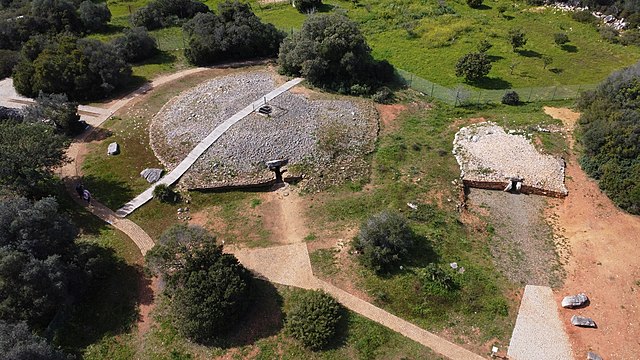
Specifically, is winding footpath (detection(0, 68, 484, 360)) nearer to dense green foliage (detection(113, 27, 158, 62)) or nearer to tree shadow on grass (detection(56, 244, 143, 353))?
tree shadow on grass (detection(56, 244, 143, 353))

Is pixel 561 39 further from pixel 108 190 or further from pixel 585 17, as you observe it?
pixel 108 190

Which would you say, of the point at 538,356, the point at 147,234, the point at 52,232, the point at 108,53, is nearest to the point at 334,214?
the point at 147,234

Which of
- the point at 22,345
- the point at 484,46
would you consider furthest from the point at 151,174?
the point at 484,46

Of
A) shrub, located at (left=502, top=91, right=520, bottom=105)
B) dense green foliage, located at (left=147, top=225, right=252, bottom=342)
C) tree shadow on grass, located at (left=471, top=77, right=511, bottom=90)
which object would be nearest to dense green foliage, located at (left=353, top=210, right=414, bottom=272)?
dense green foliage, located at (left=147, top=225, right=252, bottom=342)

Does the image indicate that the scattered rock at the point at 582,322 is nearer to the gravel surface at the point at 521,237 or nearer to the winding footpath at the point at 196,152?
the gravel surface at the point at 521,237

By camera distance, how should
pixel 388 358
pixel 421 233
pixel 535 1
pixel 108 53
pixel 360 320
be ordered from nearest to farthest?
pixel 388 358 → pixel 360 320 → pixel 421 233 → pixel 108 53 → pixel 535 1

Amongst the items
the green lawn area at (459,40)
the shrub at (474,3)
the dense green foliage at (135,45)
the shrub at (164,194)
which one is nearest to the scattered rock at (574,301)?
the shrub at (164,194)

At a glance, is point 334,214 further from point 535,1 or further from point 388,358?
point 535,1
